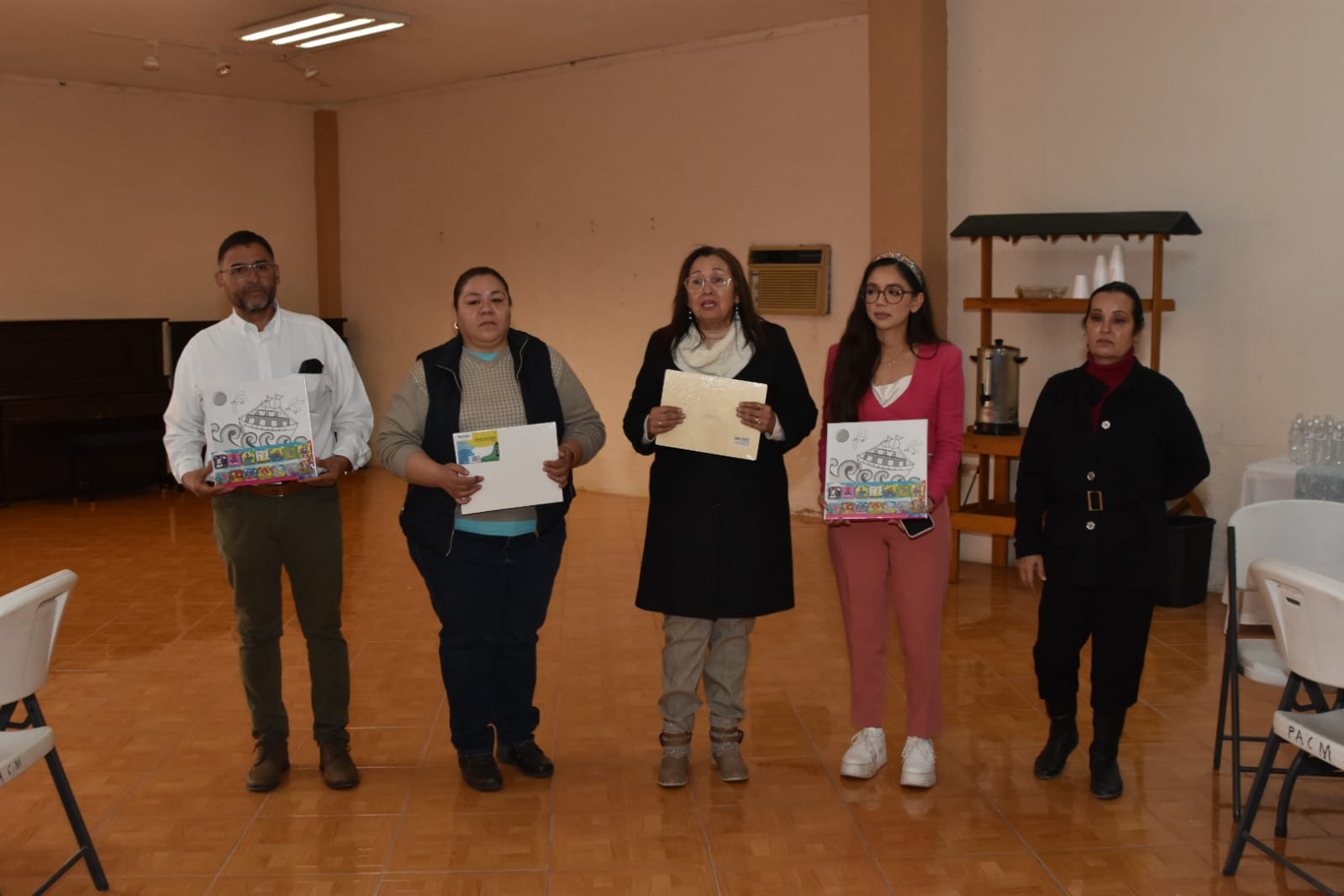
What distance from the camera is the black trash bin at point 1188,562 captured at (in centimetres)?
612

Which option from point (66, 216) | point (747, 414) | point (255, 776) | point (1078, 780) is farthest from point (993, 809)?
point (66, 216)

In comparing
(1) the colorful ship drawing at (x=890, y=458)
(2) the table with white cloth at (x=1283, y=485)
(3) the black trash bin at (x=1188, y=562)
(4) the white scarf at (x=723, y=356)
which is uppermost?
(4) the white scarf at (x=723, y=356)

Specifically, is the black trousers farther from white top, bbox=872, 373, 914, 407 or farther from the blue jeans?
the blue jeans

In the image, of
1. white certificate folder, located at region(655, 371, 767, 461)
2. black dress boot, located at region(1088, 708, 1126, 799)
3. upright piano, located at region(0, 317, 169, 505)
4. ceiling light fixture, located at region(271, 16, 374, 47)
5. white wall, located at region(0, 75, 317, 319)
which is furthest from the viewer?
white wall, located at region(0, 75, 317, 319)

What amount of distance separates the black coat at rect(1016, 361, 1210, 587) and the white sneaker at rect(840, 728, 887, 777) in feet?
2.51

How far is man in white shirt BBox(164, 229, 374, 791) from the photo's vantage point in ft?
12.1

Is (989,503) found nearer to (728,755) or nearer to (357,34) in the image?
(728,755)

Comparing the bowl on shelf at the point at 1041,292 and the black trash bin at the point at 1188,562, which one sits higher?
the bowl on shelf at the point at 1041,292

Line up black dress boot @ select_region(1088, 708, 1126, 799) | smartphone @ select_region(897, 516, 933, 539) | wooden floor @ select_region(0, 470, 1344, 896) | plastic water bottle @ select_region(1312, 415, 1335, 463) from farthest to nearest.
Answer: plastic water bottle @ select_region(1312, 415, 1335, 463) → black dress boot @ select_region(1088, 708, 1126, 799) → smartphone @ select_region(897, 516, 933, 539) → wooden floor @ select_region(0, 470, 1344, 896)

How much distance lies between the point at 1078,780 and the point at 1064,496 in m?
0.91

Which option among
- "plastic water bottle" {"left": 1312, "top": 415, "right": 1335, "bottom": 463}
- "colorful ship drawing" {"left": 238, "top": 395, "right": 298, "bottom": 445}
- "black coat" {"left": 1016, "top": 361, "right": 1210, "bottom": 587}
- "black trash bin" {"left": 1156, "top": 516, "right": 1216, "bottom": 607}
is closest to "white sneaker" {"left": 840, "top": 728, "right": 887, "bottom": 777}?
"black coat" {"left": 1016, "top": 361, "right": 1210, "bottom": 587}

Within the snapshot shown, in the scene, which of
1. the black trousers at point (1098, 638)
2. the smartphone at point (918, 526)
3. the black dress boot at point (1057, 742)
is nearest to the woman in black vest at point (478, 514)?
the smartphone at point (918, 526)

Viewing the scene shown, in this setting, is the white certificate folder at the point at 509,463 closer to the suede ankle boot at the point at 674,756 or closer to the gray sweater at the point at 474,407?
the gray sweater at the point at 474,407

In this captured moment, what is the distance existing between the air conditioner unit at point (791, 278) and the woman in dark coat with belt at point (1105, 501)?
4.82 meters
